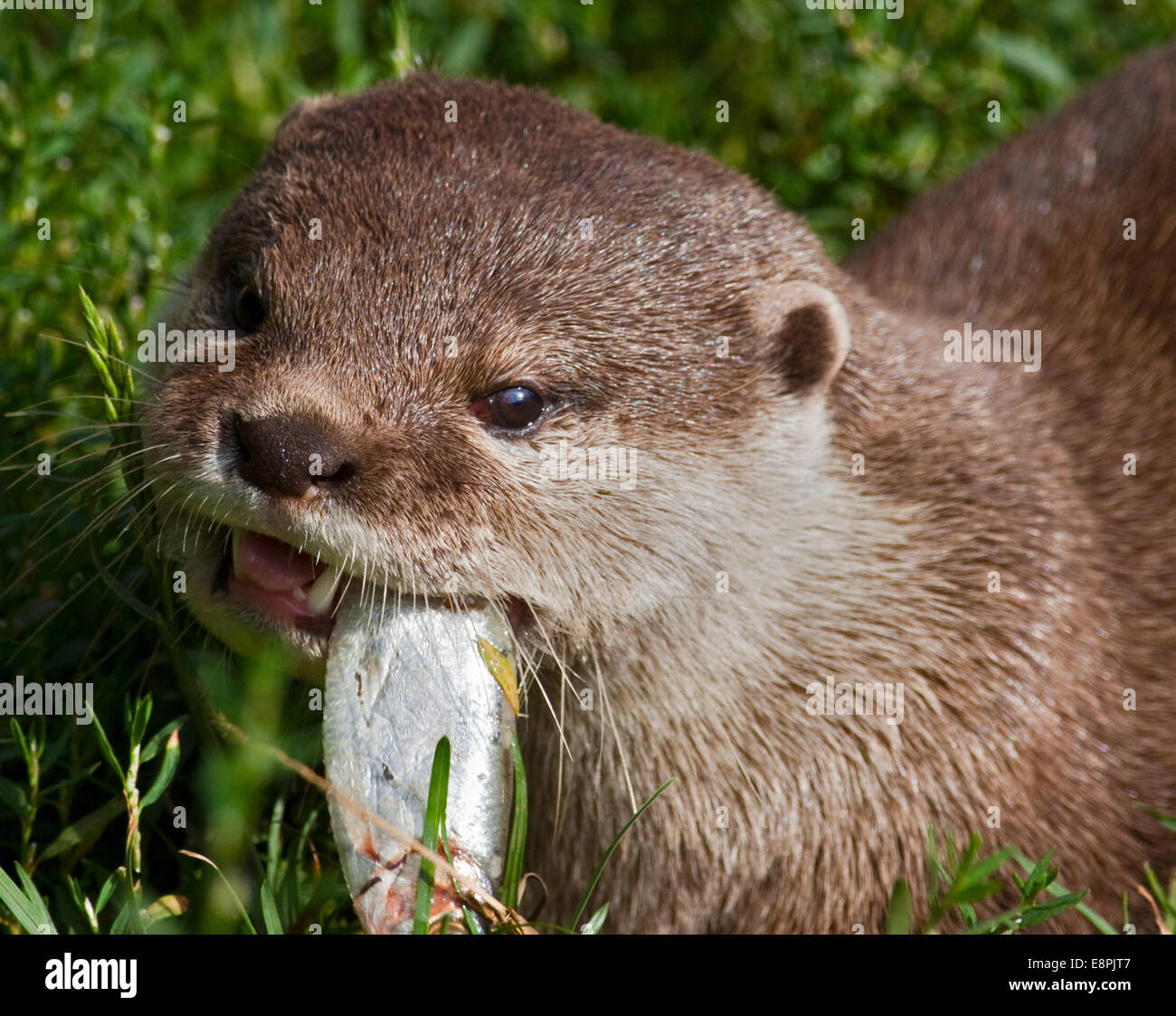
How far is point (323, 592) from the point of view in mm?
2100

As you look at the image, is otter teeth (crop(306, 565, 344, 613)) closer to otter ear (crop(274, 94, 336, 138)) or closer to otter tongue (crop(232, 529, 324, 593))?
otter tongue (crop(232, 529, 324, 593))

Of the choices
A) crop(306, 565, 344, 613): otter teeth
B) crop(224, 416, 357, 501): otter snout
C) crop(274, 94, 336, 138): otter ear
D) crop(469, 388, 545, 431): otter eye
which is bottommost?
crop(306, 565, 344, 613): otter teeth

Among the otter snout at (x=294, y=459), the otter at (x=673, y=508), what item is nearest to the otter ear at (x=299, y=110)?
the otter at (x=673, y=508)

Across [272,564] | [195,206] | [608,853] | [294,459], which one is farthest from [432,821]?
[195,206]

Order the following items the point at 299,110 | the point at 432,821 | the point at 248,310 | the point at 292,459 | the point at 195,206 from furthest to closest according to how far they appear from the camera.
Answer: the point at 195,206 < the point at 299,110 < the point at 248,310 < the point at 432,821 < the point at 292,459

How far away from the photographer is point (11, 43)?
4.05 metres

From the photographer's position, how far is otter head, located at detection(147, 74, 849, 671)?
205 cm

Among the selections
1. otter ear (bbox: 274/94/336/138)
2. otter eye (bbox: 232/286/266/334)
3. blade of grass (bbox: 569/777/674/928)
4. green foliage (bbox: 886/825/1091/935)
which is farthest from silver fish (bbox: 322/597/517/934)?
otter ear (bbox: 274/94/336/138)

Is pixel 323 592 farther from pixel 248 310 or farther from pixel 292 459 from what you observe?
pixel 248 310

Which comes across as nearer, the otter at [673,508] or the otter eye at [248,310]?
the otter at [673,508]

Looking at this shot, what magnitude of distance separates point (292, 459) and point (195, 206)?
2.18m

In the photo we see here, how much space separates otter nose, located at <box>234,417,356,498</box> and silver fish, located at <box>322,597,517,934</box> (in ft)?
0.66

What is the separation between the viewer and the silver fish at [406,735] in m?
2.09

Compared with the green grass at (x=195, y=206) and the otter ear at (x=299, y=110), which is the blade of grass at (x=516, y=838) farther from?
the otter ear at (x=299, y=110)
